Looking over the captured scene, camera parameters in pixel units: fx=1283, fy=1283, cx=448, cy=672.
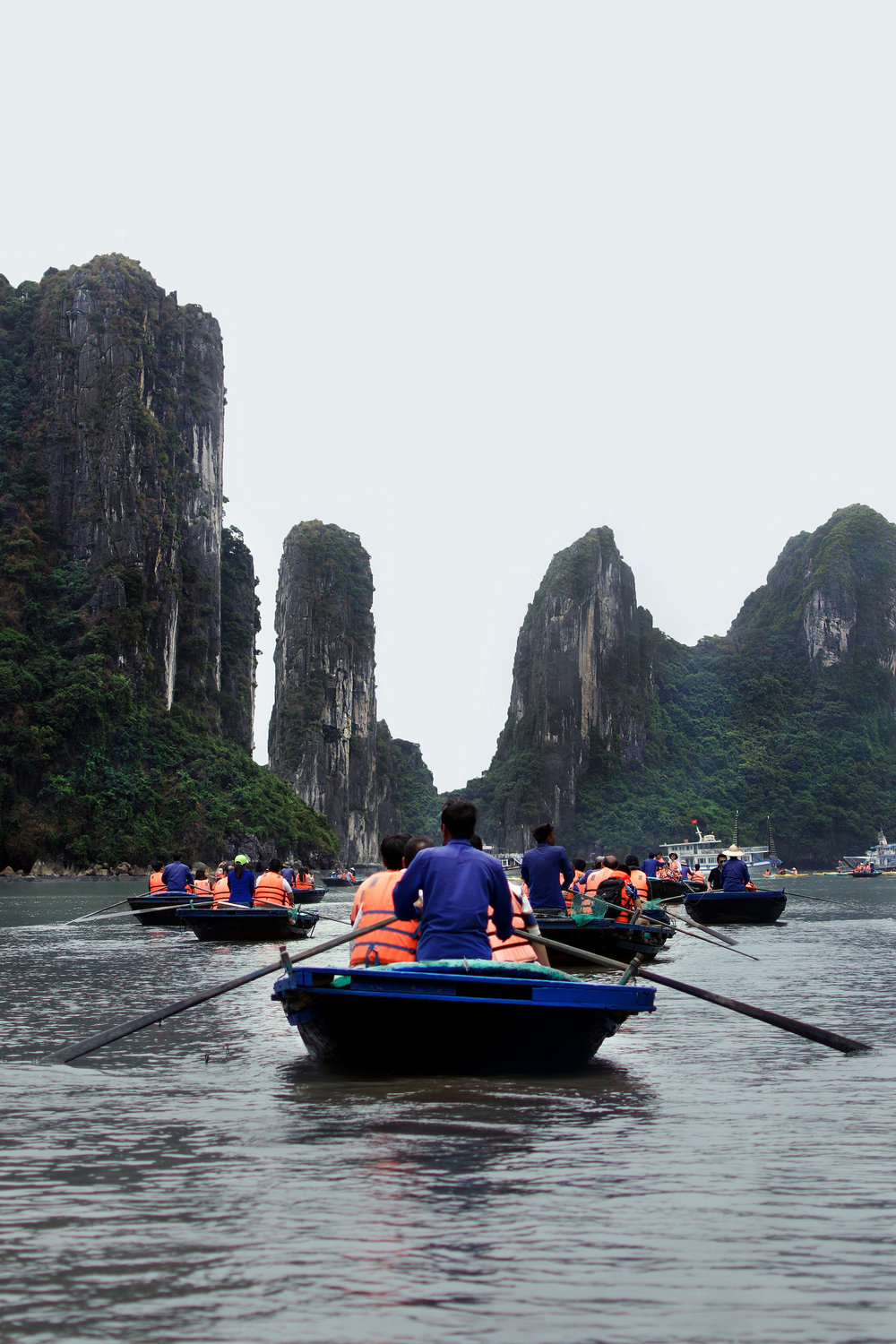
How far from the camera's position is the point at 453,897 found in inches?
248

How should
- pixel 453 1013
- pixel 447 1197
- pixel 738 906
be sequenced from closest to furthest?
pixel 447 1197
pixel 453 1013
pixel 738 906

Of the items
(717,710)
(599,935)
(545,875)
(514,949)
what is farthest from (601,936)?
(717,710)

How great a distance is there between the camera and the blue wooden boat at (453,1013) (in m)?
5.96

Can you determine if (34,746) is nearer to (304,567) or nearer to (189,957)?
(189,957)

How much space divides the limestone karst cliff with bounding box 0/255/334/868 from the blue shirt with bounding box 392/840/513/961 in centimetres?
5021

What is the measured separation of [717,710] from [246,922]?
100276 mm

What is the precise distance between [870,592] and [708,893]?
276 ft

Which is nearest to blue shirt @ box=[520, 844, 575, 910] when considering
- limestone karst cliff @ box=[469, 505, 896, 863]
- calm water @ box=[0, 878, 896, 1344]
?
calm water @ box=[0, 878, 896, 1344]

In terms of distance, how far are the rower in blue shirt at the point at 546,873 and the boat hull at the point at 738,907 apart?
1034 cm

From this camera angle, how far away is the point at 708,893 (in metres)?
22.4

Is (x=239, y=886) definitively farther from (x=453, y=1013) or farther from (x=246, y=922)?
(x=453, y=1013)

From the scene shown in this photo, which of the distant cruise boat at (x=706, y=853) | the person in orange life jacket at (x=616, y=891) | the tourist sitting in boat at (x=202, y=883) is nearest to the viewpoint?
the person in orange life jacket at (x=616, y=891)

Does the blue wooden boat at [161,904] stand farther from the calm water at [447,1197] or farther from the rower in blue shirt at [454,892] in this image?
the rower in blue shirt at [454,892]

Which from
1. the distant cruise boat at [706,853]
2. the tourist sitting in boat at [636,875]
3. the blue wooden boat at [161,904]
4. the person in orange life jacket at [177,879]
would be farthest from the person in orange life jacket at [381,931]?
the distant cruise boat at [706,853]
